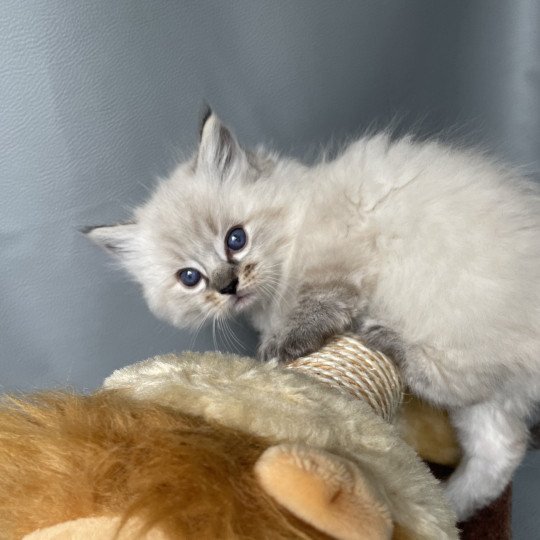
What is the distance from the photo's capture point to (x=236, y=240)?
4.07 feet

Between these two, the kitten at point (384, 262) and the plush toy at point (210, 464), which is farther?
the kitten at point (384, 262)

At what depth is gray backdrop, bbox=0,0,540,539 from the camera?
1.42m

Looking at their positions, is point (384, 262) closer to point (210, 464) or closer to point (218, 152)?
point (218, 152)

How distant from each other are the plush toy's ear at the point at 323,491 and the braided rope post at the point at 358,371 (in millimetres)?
369

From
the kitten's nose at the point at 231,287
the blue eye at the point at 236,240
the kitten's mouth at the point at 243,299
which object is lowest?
the kitten's mouth at the point at 243,299

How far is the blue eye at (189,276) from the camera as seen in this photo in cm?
126

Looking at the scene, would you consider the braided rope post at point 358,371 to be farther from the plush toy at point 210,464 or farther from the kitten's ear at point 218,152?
the kitten's ear at point 218,152

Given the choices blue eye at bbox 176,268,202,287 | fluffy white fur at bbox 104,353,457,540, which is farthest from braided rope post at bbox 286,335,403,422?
blue eye at bbox 176,268,202,287

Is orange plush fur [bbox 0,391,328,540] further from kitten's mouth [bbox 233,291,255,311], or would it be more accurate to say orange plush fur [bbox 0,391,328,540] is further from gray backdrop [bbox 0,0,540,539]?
gray backdrop [bbox 0,0,540,539]

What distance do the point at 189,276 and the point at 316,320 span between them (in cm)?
31

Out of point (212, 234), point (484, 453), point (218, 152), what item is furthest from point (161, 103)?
point (484, 453)

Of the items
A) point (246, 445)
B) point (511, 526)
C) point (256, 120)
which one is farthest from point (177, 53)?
point (511, 526)

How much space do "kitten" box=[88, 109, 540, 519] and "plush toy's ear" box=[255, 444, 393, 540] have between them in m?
0.58

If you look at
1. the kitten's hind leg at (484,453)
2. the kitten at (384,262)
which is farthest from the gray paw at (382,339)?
the kitten's hind leg at (484,453)
